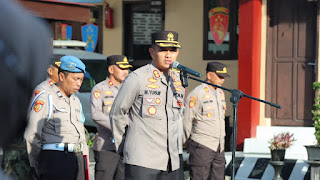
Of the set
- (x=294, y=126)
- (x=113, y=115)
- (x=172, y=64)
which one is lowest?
(x=294, y=126)

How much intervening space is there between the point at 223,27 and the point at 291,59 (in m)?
2.38

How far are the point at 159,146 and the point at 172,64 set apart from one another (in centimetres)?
65

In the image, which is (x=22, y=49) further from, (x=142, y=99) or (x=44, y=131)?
(x=44, y=131)

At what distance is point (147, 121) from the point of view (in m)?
4.71

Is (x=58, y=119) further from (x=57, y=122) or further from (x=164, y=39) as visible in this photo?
(x=164, y=39)

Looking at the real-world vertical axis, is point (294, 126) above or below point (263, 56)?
below

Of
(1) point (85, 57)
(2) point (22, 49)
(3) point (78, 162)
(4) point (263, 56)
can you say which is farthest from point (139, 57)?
(2) point (22, 49)

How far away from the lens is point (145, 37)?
1462cm

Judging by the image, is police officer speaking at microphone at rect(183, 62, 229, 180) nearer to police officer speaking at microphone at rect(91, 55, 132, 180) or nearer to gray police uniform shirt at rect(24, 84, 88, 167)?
police officer speaking at microphone at rect(91, 55, 132, 180)

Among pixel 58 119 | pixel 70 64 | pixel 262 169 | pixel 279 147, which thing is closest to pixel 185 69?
pixel 70 64

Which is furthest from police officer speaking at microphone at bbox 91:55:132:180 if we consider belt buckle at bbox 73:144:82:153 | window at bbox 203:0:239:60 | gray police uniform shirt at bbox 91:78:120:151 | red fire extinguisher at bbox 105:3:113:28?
red fire extinguisher at bbox 105:3:113:28

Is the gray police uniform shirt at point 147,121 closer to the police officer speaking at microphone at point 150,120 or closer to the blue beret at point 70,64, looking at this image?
the police officer speaking at microphone at point 150,120

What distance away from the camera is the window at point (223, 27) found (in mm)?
13242

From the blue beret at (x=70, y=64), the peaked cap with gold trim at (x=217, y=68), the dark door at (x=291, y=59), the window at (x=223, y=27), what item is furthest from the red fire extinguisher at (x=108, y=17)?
the blue beret at (x=70, y=64)
